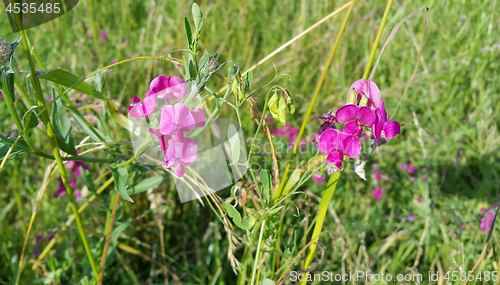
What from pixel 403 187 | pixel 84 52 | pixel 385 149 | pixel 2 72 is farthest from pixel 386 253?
pixel 84 52

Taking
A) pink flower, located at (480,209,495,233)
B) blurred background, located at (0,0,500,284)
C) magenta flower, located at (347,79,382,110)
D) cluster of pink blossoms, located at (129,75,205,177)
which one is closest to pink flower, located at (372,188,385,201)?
blurred background, located at (0,0,500,284)

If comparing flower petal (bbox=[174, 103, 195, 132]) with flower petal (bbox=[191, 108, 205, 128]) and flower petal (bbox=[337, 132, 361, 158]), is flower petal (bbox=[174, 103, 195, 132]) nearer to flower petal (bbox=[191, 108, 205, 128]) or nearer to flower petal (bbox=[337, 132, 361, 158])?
flower petal (bbox=[191, 108, 205, 128])

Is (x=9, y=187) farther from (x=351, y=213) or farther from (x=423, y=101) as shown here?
(x=423, y=101)

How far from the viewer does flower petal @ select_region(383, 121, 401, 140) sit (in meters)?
0.76

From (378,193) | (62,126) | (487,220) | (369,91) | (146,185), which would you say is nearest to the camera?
(369,91)

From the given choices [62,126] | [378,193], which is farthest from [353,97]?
[378,193]

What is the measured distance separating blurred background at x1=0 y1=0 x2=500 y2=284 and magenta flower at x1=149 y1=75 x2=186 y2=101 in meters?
0.34

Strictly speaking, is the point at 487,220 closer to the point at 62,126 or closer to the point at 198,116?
the point at 198,116

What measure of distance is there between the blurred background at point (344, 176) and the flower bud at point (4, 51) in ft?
1.36

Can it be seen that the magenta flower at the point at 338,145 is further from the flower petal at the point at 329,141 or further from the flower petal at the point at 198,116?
the flower petal at the point at 198,116

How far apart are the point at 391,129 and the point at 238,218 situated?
402 millimetres

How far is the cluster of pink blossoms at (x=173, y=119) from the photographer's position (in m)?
0.70

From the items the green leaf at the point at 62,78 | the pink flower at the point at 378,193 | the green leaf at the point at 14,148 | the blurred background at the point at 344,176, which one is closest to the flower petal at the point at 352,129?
the blurred background at the point at 344,176

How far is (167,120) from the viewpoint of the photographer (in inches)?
27.3
